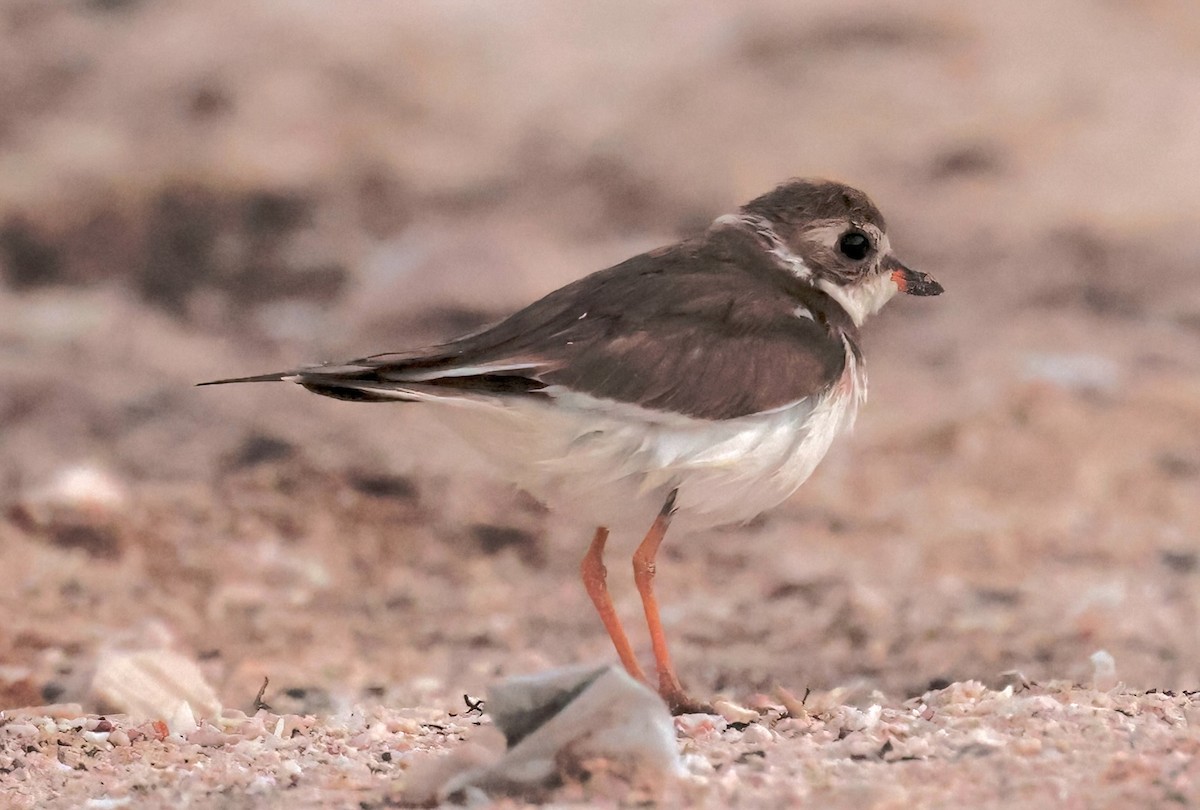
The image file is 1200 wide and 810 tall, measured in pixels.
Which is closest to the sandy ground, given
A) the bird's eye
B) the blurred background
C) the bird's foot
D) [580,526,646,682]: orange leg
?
the blurred background

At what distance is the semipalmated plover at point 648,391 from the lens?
3443 mm

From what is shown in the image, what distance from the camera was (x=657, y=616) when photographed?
3.75m

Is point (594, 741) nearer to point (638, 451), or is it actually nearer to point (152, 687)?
point (638, 451)

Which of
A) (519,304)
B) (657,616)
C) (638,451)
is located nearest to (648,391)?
(638,451)

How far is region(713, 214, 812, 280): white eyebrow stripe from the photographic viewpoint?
405cm

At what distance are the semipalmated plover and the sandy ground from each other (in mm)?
617

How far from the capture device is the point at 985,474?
7.25 m

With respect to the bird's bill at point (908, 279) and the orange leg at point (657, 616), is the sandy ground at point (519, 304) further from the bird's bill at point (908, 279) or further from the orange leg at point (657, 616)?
the bird's bill at point (908, 279)

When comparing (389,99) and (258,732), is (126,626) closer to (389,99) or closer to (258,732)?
(258,732)

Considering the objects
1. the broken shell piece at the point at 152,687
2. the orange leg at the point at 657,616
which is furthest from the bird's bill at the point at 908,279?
the broken shell piece at the point at 152,687

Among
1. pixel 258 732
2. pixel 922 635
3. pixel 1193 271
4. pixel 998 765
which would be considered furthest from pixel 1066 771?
pixel 1193 271

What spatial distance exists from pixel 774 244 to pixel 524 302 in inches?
177

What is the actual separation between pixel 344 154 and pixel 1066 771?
8.41 m

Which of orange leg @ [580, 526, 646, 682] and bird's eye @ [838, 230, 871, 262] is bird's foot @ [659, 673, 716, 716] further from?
bird's eye @ [838, 230, 871, 262]
